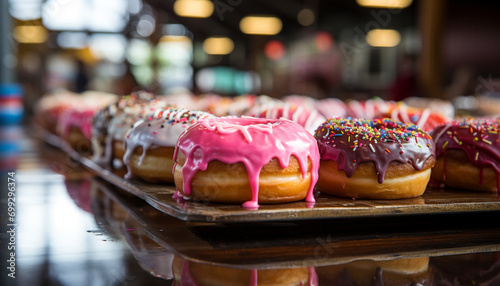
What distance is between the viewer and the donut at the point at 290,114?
98.4 inches

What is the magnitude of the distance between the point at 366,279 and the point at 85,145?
9.27 feet

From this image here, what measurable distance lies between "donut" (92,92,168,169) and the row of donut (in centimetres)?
32

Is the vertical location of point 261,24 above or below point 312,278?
above

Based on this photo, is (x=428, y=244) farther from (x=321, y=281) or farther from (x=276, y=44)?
(x=276, y=44)

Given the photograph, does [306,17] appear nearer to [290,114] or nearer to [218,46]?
[218,46]

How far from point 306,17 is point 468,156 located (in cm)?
1370

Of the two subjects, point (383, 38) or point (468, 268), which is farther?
point (383, 38)

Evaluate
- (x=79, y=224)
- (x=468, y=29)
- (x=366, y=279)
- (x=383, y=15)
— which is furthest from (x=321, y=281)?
(x=383, y=15)

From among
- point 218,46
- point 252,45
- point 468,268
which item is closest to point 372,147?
point 468,268

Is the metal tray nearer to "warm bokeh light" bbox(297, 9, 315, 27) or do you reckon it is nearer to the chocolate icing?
the chocolate icing

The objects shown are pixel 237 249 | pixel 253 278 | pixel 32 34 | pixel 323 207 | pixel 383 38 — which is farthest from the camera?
pixel 32 34

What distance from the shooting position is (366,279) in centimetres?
113

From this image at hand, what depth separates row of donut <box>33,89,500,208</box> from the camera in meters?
1.52

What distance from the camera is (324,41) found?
1404 cm
